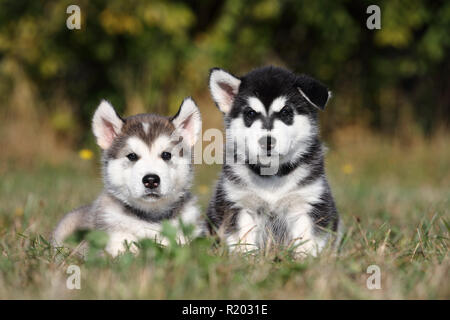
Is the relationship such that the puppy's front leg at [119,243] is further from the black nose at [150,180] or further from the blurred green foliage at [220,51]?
the blurred green foliage at [220,51]

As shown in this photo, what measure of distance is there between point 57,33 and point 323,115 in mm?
7039

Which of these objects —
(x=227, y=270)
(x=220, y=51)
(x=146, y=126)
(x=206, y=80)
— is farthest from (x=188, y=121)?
(x=220, y=51)

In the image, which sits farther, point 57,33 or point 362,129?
point 362,129

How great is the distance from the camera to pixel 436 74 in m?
15.8

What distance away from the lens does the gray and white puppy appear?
4.38m

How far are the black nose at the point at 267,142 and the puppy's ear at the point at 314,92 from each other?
1.55ft

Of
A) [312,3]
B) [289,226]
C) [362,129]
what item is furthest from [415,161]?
[289,226]

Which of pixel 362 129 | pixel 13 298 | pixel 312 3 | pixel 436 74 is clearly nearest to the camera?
pixel 13 298

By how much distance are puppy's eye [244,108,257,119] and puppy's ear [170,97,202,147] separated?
0.52 metres

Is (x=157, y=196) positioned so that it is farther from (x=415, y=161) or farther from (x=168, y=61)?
(x=168, y=61)

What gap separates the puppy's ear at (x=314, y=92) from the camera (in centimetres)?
443

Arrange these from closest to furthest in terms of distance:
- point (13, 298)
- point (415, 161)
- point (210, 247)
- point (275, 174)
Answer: point (13, 298) → point (210, 247) → point (275, 174) → point (415, 161)

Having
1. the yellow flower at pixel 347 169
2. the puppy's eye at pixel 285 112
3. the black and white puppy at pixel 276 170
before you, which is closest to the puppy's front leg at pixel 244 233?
the black and white puppy at pixel 276 170

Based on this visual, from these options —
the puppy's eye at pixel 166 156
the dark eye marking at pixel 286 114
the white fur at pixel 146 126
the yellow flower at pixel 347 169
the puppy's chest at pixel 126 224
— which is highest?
the dark eye marking at pixel 286 114
